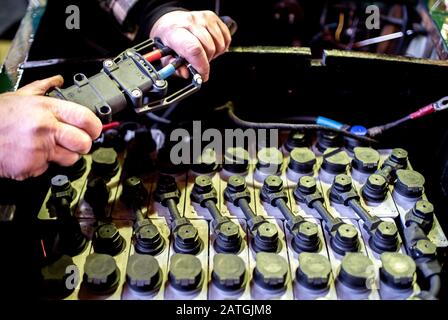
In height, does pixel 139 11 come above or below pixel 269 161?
above

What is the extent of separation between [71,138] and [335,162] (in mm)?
530

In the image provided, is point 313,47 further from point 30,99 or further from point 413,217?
point 30,99

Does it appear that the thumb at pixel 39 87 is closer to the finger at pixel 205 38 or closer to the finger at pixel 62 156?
the finger at pixel 62 156

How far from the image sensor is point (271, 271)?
2.68 ft

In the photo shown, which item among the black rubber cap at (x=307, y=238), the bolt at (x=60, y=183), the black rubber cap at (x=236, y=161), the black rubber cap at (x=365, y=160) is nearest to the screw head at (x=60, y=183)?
the bolt at (x=60, y=183)

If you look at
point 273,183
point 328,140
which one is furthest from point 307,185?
point 328,140

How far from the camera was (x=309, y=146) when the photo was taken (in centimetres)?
111

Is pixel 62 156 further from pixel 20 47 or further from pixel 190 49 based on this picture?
pixel 20 47

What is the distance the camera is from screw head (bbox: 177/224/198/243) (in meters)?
0.86

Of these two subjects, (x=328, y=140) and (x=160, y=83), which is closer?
(x=160, y=83)

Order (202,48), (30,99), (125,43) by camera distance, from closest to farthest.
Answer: (30,99) → (202,48) → (125,43)

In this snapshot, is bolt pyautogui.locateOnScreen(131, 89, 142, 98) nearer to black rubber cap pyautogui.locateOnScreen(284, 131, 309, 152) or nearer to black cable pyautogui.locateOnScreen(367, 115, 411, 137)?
black rubber cap pyautogui.locateOnScreen(284, 131, 309, 152)

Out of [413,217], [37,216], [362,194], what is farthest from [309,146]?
[37,216]
